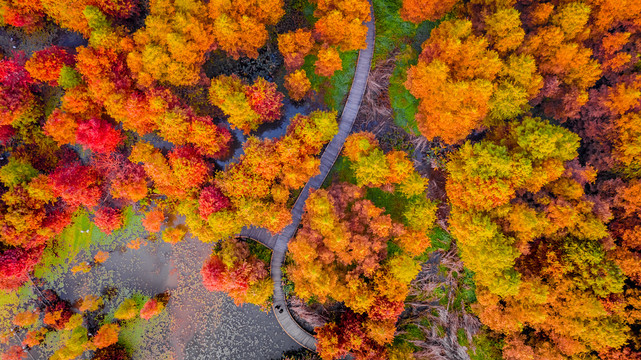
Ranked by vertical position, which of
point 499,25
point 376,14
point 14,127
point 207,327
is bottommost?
point 207,327

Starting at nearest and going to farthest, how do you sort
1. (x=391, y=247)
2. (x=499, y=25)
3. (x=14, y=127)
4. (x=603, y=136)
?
1. (x=499, y=25)
2. (x=603, y=136)
3. (x=14, y=127)
4. (x=391, y=247)

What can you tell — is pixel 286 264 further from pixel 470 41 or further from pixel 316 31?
pixel 470 41

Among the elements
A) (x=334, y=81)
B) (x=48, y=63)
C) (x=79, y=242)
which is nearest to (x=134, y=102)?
(x=48, y=63)

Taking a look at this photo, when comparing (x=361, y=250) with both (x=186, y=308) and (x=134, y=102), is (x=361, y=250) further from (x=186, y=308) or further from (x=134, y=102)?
(x=134, y=102)

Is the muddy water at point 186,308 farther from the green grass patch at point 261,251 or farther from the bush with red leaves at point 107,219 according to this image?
the green grass patch at point 261,251

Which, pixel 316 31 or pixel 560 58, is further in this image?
pixel 316 31

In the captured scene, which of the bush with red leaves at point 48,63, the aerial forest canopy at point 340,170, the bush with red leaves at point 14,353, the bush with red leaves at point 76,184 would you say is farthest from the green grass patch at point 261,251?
the bush with red leaves at point 14,353

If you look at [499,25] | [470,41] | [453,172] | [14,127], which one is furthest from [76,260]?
[499,25]
